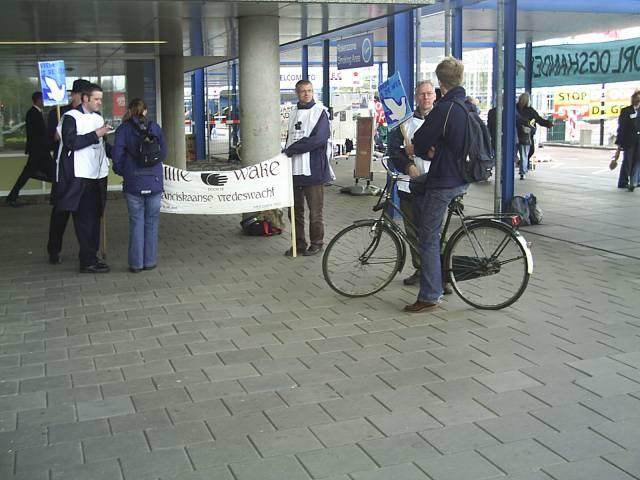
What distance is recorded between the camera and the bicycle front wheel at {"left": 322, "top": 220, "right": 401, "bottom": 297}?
6.60m

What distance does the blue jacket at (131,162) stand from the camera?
7664 millimetres

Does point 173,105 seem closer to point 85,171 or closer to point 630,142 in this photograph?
point 630,142

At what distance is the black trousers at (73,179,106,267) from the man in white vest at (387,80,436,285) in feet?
9.84

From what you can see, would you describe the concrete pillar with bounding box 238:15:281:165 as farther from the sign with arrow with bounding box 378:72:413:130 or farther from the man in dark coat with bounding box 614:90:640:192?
the man in dark coat with bounding box 614:90:640:192

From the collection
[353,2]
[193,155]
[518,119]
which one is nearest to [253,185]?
[353,2]

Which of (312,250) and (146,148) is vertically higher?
(146,148)

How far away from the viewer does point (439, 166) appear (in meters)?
5.97

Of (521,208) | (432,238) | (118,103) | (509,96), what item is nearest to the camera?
(432,238)

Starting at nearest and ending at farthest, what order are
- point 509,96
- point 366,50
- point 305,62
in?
point 509,96 < point 366,50 < point 305,62

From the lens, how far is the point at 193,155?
952 inches

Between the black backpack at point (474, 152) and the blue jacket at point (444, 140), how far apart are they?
0.10 feet

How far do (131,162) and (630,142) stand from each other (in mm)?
9759

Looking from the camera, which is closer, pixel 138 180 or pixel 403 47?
pixel 138 180

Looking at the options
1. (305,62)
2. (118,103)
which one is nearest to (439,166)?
(118,103)
